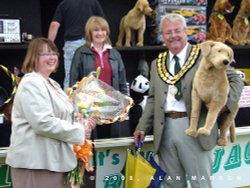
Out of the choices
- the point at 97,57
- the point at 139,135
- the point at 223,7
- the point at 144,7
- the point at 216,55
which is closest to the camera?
the point at 216,55

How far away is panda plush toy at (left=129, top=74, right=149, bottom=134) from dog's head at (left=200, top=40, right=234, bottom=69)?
163cm

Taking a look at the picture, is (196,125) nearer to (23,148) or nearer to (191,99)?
(191,99)

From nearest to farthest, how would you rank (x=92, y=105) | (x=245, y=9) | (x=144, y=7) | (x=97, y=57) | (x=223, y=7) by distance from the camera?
(x=92, y=105) → (x=97, y=57) → (x=144, y=7) → (x=223, y=7) → (x=245, y=9)

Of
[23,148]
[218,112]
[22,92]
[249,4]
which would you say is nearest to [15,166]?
[23,148]

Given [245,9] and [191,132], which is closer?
[191,132]

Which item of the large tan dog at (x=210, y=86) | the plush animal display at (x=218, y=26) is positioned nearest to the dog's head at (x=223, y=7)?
the plush animal display at (x=218, y=26)

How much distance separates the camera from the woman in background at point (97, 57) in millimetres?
3041

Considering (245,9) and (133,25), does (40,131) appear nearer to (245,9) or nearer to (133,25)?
(133,25)

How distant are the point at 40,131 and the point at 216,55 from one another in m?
0.99

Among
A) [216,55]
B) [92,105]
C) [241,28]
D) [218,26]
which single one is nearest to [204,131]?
[216,55]

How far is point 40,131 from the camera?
196cm

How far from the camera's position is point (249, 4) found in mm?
4609

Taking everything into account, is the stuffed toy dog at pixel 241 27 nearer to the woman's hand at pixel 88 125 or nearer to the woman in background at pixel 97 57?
the woman in background at pixel 97 57

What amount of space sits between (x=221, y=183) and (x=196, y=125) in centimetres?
107
